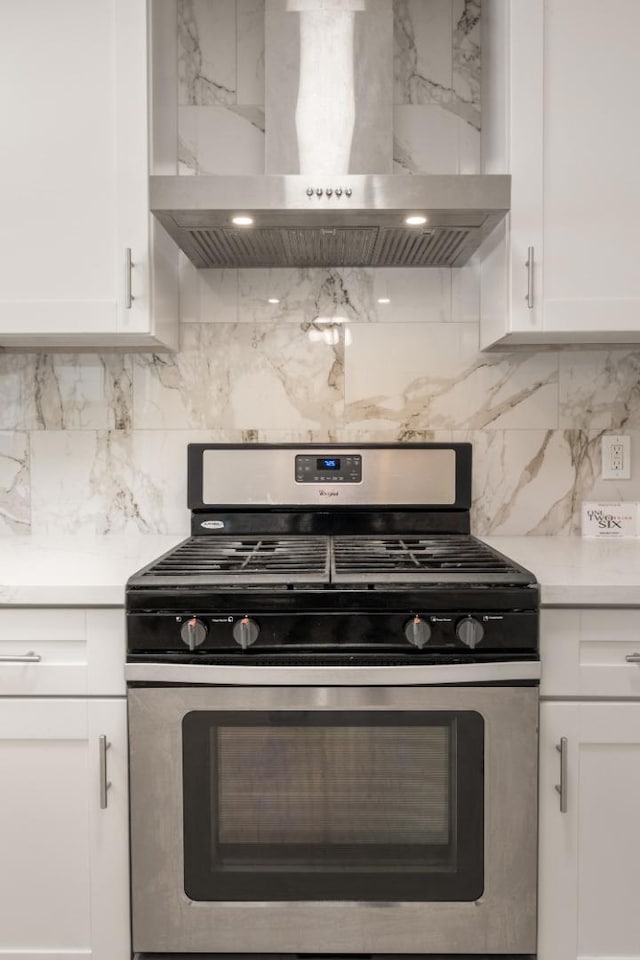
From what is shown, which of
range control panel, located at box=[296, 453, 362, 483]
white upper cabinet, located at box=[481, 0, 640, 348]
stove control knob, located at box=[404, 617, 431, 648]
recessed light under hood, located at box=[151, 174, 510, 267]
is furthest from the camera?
range control panel, located at box=[296, 453, 362, 483]

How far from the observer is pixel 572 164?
5.28ft

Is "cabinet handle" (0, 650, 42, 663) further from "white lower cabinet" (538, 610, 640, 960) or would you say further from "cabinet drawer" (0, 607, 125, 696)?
"white lower cabinet" (538, 610, 640, 960)

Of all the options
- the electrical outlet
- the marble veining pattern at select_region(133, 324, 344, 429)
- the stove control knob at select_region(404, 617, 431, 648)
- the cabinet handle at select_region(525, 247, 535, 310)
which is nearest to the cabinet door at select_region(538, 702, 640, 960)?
the stove control knob at select_region(404, 617, 431, 648)

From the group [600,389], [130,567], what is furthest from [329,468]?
[600,389]

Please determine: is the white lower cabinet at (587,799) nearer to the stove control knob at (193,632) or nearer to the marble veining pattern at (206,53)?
the stove control knob at (193,632)

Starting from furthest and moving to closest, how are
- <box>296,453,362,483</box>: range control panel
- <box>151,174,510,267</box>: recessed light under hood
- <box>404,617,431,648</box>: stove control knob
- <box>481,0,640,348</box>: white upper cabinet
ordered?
<box>296,453,362,483</box>: range control panel, <box>481,0,640,348</box>: white upper cabinet, <box>151,174,510,267</box>: recessed light under hood, <box>404,617,431,648</box>: stove control knob

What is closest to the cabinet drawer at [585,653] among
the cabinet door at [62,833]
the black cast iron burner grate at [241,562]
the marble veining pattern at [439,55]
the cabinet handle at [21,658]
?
the black cast iron burner grate at [241,562]

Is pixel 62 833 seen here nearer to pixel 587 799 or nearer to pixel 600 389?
pixel 587 799

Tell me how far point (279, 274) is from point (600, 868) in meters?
1.60

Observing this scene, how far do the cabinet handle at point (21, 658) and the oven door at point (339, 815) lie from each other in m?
0.21

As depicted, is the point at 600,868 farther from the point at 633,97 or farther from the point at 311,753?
the point at 633,97

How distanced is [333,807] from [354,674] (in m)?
0.26

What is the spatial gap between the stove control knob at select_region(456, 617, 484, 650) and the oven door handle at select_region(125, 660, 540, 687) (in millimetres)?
48

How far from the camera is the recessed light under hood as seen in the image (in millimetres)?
1473
